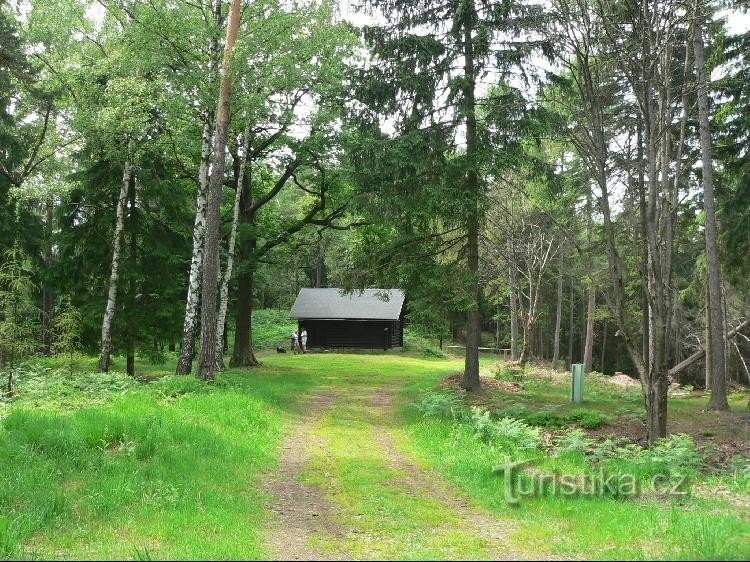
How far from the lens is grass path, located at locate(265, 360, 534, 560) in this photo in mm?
5414

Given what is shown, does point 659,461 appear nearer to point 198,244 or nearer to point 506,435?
point 506,435

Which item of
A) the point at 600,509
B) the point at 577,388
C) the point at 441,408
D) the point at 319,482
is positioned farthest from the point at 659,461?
the point at 577,388

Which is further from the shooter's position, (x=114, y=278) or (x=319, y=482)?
(x=114, y=278)

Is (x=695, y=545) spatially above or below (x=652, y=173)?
below

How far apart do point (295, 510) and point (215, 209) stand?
33.3 feet

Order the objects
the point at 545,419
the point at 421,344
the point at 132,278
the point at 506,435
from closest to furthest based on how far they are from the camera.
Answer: the point at 506,435 → the point at 545,419 → the point at 132,278 → the point at 421,344

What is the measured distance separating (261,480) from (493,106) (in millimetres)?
11657

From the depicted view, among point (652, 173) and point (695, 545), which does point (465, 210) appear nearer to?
point (652, 173)

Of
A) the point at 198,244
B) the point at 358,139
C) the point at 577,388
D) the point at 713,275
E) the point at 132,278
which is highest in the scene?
the point at 358,139

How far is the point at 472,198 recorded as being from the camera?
52.2 ft

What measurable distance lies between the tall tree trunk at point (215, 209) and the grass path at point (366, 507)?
441 centimetres

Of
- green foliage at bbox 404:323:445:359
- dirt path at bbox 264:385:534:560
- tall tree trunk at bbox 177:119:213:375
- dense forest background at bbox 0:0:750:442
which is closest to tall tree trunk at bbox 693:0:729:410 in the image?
dense forest background at bbox 0:0:750:442

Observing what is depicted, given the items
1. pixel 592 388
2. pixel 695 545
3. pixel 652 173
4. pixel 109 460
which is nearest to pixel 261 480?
pixel 109 460

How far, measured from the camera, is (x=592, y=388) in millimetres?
20844
